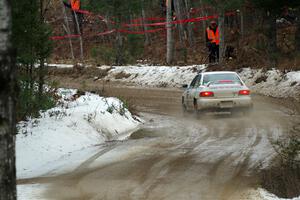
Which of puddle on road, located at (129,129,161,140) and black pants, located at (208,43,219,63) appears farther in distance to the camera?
black pants, located at (208,43,219,63)

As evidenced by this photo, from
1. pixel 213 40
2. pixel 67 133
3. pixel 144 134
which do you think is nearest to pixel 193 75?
pixel 213 40

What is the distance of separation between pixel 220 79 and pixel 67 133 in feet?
22.1

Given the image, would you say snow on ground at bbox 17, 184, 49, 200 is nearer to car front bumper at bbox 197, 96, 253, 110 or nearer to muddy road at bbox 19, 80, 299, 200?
muddy road at bbox 19, 80, 299, 200

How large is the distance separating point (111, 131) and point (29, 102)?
2554 mm

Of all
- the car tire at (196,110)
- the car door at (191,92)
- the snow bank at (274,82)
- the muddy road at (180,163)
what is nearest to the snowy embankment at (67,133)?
the muddy road at (180,163)

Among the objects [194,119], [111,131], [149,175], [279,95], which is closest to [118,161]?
[149,175]

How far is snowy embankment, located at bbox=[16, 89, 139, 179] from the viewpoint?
10438 mm

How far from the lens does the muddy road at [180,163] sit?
798cm

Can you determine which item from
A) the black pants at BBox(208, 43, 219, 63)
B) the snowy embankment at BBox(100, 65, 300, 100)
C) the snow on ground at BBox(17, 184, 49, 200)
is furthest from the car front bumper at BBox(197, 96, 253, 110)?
the black pants at BBox(208, 43, 219, 63)

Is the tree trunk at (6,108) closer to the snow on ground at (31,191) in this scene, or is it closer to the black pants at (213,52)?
the snow on ground at (31,191)

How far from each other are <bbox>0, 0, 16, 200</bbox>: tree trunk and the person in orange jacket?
90.5ft

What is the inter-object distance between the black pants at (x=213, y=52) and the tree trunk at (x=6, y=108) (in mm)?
28545

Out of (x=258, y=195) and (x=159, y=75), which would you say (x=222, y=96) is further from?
(x=159, y=75)

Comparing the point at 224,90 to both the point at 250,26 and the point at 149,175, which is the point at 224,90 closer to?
the point at 149,175
